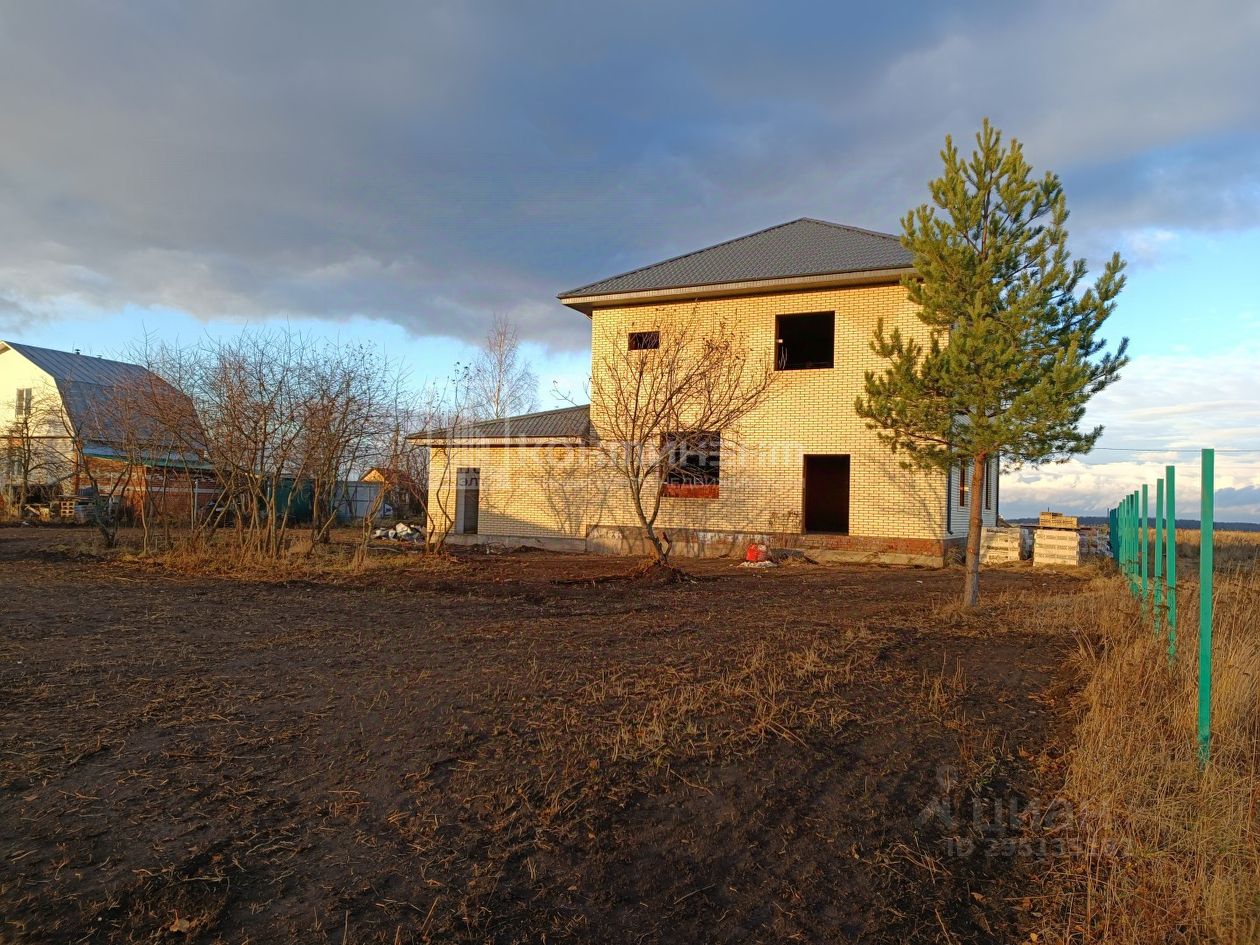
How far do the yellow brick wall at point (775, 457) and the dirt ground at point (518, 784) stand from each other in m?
9.50

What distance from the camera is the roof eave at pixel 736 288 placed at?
16547 mm

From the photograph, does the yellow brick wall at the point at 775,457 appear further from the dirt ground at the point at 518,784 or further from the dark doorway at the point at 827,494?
the dirt ground at the point at 518,784

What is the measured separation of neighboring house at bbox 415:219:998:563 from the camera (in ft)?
55.2

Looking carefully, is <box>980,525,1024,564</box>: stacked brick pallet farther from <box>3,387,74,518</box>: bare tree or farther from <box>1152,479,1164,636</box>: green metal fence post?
<box>3,387,74,518</box>: bare tree

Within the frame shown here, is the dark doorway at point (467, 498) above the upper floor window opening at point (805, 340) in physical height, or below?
below

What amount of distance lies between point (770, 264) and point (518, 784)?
16012mm

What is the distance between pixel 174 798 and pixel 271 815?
0.49 m

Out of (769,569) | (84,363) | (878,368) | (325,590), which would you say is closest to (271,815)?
(325,590)

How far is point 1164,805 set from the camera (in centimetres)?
353

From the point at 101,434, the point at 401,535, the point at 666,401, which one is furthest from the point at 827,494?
the point at 101,434

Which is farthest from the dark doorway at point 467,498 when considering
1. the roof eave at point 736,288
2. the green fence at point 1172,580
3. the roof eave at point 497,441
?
the green fence at point 1172,580

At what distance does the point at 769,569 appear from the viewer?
15.6 metres

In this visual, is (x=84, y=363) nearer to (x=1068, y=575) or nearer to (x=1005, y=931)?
(x=1068, y=575)

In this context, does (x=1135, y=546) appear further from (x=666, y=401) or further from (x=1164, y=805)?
(x=1164, y=805)
